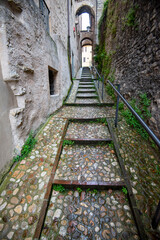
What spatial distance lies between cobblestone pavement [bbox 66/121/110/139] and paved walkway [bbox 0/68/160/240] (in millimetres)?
120

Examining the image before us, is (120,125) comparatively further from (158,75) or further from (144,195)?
(144,195)

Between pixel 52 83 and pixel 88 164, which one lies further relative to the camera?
pixel 52 83

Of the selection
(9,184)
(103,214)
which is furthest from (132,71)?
(9,184)

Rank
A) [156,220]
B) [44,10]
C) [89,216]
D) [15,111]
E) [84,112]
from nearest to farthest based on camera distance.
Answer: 1. [156,220]
2. [89,216]
3. [15,111]
4. [44,10]
5. [84,112]

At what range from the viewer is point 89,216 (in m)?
1.32

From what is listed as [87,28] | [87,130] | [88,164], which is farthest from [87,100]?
[87,28]

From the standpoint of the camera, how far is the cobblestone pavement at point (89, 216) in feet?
3.85

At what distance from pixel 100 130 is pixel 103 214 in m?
1.63

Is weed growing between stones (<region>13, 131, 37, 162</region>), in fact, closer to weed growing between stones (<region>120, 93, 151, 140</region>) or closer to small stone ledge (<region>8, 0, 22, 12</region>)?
small stone ledge (<region>8, 0, 22, 12</region>)

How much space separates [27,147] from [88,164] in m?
1.16

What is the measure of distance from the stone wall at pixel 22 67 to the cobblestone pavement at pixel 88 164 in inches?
34.1

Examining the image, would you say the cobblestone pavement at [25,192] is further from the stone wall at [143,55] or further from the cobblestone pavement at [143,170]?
the stone wall at [143,55]

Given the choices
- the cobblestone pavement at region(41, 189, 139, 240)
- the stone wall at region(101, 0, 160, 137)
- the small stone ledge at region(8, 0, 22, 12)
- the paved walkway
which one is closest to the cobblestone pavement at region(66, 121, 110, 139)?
the paved walkway

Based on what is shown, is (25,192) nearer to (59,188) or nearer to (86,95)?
(59,188)
